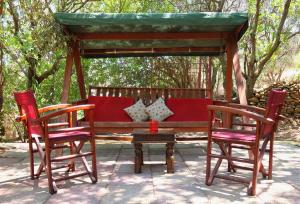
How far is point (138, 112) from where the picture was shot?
5992mm

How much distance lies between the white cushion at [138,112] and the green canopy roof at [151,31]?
1008mm

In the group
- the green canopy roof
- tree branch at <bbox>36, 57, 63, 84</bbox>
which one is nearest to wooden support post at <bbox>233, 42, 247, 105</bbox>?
the green canopy roof

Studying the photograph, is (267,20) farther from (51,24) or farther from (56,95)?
(51,24)

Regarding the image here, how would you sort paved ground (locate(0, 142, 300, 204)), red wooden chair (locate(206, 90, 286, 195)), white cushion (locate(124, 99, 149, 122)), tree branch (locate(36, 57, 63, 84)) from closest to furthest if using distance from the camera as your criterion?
paved ground (locate(0, 142, 300, 204)) < red wooden chair (locate(206, 90, 286, 195)) < white cushion (locate(124, 99, 149, 122)) < tree branch (locate(36, 57, 63, 84))

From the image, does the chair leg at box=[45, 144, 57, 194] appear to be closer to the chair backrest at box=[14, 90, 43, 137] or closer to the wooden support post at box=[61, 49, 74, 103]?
the chair backrest at box=[14, 90, 43, 137]

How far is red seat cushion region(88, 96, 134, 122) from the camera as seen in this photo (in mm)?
5949

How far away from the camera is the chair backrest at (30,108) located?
3.38m

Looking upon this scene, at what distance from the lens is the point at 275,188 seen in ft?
10.8

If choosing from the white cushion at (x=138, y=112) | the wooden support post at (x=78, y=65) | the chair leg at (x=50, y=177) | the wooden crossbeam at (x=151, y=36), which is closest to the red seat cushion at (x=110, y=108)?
the white cushion at (x=138, y=112)

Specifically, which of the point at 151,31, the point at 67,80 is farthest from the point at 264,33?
the point at 67,80

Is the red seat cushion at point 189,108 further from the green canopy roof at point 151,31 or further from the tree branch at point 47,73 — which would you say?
the tree branch at point 47,73

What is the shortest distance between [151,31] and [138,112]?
1.45 meters

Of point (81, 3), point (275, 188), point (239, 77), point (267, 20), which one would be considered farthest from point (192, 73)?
point (275, 188)

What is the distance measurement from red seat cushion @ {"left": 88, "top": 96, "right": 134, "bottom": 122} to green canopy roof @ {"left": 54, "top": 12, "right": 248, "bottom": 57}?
2.90 ft
